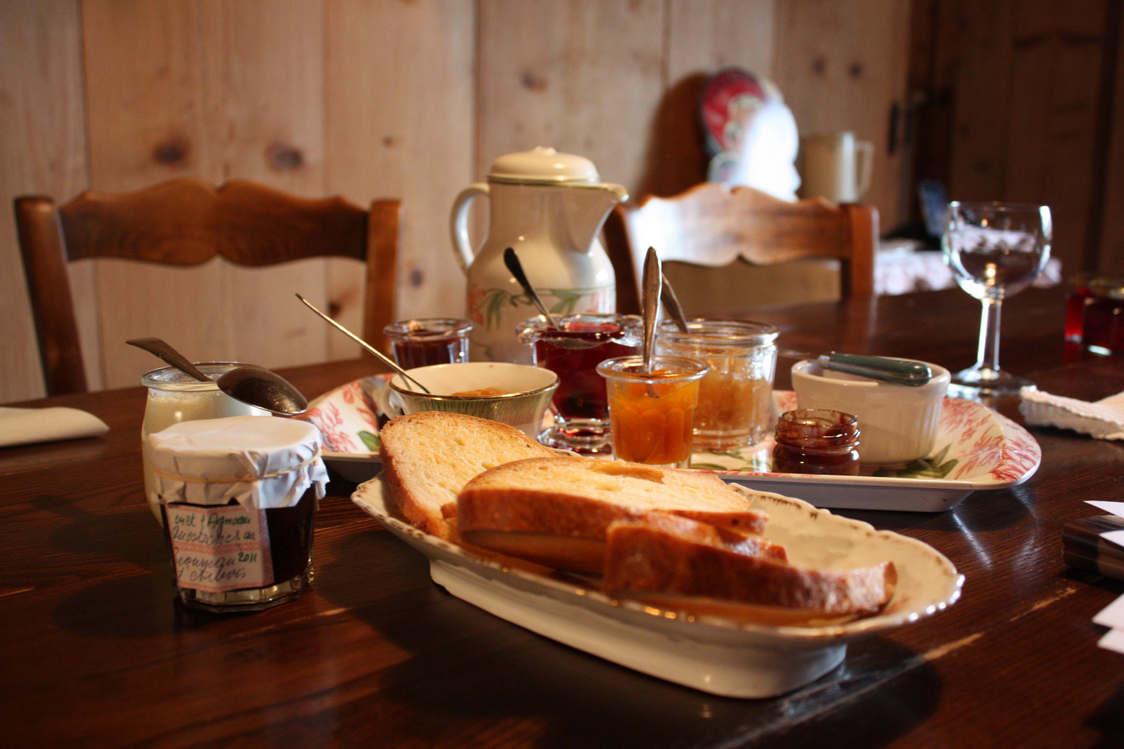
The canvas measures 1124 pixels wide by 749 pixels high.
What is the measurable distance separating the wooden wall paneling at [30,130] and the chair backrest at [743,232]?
1.28m

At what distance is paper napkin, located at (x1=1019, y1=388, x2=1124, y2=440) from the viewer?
105cm

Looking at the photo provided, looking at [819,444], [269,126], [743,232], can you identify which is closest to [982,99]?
[743,232]

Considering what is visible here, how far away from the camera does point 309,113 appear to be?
8.59 ft

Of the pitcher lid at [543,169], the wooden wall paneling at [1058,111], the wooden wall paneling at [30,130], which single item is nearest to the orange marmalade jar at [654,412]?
the pitcher lid at [543,169]

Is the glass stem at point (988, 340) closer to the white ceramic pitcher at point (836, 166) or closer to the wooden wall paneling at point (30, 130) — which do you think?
the wooden wall paneling at point (30, 130)

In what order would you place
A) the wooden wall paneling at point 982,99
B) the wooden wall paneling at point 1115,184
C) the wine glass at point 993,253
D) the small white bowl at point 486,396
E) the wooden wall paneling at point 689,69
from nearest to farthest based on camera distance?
1. the small white bowl at point 486,396
2. the wine glass at point 993,253
3. the wooden wall paneling at point 689,69
4. the wooden wall paneling at point 1115,184
5. the wooden wall paneling at point 982,99

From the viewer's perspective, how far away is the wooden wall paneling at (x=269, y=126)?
8.05 ft

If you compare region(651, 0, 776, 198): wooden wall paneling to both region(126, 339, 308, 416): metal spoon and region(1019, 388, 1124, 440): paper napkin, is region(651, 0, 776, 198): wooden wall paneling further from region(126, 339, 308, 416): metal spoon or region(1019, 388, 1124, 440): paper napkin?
region(126, 339, 308, 416): metal spoon

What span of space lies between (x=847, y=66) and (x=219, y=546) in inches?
155

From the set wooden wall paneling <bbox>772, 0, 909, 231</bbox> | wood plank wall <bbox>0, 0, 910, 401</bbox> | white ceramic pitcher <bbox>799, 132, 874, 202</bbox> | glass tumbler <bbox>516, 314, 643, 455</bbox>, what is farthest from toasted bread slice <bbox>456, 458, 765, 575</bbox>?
wooden wall paneling <bbox>772, 0, 909, 231</bbox>

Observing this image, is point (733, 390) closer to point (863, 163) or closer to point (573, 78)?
point (573, 78)

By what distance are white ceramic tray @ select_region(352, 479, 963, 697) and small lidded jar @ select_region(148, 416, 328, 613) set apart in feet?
0.19

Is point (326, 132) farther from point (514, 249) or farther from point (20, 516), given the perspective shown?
point (20, 516)

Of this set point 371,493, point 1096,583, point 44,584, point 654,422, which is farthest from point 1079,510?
point 44,584
